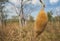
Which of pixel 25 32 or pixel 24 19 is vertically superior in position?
pixel 24 19

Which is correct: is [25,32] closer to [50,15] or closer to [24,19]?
[24,19]

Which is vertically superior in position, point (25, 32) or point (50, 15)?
point (50, 15)

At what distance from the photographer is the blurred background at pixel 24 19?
2.21m

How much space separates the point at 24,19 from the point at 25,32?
15 centimetres

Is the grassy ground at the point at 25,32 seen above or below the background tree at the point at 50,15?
below

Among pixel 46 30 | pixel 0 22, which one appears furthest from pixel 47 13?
pixel 0 22

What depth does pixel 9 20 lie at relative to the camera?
7.51 ft

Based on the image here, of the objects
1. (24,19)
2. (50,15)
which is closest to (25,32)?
(24,19)

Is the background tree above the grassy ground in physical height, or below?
above

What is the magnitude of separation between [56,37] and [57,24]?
15cm

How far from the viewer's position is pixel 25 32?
7.38ft

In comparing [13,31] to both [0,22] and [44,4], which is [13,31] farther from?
[44,4]

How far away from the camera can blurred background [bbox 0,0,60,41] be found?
7.24ft

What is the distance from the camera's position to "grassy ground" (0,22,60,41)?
2.20 metres
